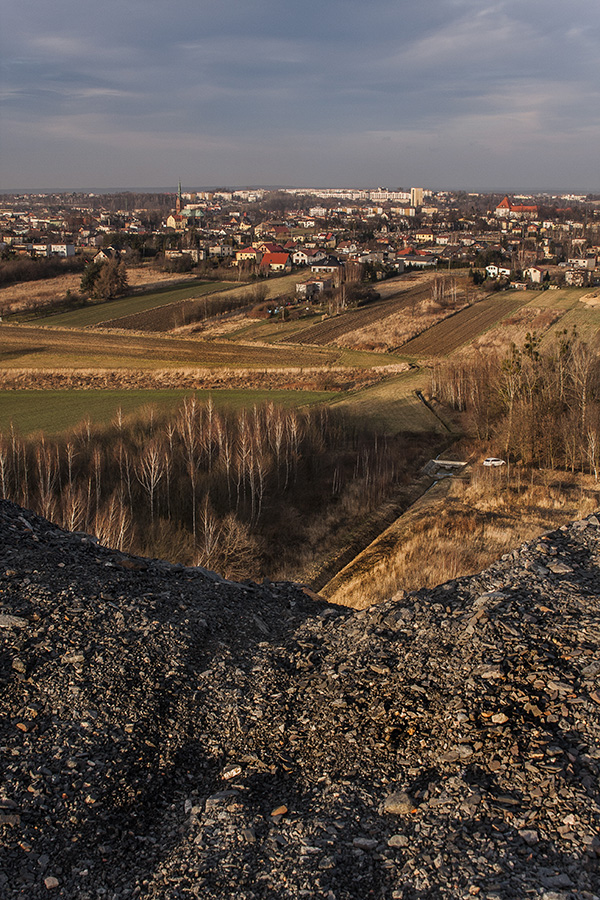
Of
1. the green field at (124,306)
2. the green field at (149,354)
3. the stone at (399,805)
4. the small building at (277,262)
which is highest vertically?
the small building at (277,262)

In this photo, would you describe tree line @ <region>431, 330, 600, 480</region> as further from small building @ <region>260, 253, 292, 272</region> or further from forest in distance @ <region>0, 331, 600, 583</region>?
small building @ <region>260, 253, 292, 272</region>

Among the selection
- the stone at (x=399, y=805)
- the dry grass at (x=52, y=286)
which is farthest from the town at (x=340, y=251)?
the stone at (x=399, y=805)

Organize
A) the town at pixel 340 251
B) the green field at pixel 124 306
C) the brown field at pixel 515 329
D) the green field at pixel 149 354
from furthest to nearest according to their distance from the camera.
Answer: the town at pixel 340 251, the green field at pixel 124 306, the brown field at pixel 515 329, the green field at pixel 149 354

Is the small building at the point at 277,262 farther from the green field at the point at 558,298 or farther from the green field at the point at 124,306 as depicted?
the green field at the point at 558,298

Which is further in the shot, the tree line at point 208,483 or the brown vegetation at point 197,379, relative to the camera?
the brown vegetation at point 197,379

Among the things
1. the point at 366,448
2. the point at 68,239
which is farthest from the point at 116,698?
the point at 68,239

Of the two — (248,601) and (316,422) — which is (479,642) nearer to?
(248,601)
